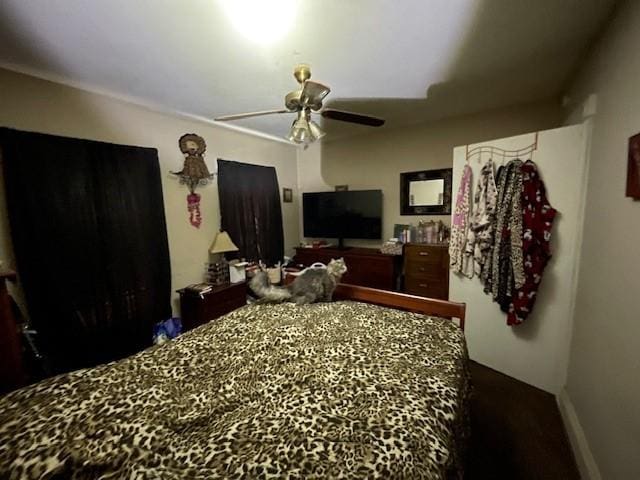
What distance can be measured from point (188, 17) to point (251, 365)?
183 centimetres

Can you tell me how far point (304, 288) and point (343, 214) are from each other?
6.81ft

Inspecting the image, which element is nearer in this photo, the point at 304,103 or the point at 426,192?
the point at 304,103

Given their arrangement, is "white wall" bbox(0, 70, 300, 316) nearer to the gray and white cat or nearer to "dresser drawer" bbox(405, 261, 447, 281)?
the gray and white cat

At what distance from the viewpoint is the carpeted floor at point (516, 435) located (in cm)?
150

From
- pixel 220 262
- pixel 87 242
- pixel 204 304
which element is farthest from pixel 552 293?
pixel 87 242

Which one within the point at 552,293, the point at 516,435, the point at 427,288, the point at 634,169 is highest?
the point at 634,169

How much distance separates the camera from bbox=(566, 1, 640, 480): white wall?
3.84ft

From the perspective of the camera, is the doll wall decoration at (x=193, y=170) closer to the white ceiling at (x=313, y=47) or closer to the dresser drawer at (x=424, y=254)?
the white ceiling at (x=313, y=47)

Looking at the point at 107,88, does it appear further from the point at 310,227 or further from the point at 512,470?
the point at 512,470

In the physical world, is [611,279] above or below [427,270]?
above

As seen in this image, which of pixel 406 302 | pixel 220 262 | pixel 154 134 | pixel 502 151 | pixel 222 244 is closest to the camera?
pixel 406 302

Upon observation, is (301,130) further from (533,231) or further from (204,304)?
(204,304)

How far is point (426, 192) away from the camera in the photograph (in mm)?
3553

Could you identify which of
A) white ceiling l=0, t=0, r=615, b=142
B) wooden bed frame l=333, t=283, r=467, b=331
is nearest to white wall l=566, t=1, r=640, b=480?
white ceiling l=0, t=0, r=615, b=142
